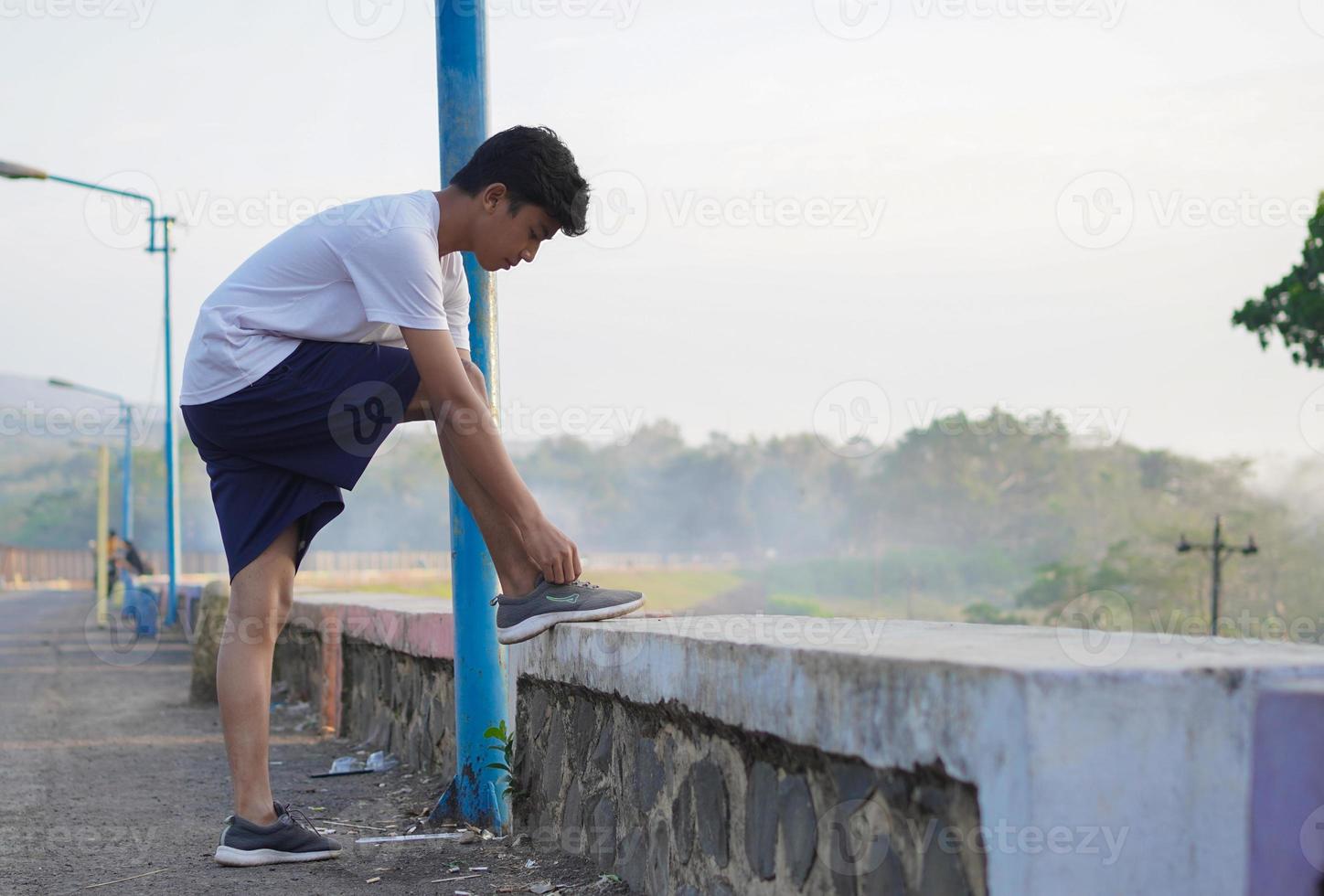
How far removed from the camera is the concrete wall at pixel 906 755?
1443 millimetres

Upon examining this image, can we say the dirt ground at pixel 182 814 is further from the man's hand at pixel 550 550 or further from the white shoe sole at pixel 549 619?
the man's hand at pixel 550 550

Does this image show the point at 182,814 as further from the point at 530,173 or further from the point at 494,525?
the point at 530,173

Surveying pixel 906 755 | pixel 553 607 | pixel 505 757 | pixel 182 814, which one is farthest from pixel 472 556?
pixel 906 755

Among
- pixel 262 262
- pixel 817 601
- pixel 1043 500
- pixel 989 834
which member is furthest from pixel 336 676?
pixel 1043 500

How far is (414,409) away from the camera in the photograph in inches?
112

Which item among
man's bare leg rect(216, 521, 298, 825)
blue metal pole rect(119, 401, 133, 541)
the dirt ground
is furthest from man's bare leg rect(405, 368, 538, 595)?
blue metal pole rect(119, 401, 133, 541)

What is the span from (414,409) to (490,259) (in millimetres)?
393

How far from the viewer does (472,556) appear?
3445mm

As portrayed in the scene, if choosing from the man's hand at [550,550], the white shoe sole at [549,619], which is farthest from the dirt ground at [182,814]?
the man's hand at [550,550]

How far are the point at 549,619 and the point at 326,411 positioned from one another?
0.67 m

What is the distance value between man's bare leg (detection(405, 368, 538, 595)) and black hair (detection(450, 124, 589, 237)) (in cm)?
50

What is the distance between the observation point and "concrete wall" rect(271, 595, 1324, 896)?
1.44 meters

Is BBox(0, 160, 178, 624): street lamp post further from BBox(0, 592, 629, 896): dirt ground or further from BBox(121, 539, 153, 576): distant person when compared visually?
BBox(0, 592, 629, 896): dirt ground

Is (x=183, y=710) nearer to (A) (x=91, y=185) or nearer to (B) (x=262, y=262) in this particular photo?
(B) (x=262, y=262)
